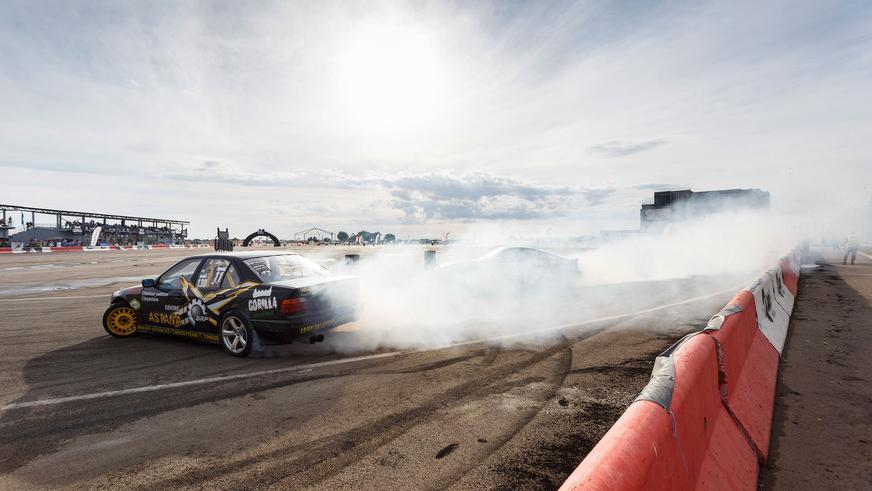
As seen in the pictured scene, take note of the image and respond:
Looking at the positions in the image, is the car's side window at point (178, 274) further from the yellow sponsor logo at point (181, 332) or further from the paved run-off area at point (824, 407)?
the paved run-off area at point (824, 407)

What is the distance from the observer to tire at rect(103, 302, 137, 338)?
20.8ft

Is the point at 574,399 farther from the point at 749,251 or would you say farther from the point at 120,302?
the point at 749,251

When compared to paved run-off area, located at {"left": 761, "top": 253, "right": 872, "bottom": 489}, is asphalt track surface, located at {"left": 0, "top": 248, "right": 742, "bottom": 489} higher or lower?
lower

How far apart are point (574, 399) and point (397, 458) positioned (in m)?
1.76

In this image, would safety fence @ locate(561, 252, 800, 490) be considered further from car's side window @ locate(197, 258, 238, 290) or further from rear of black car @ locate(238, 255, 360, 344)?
car's side window @ locate(197, 258, 238, 290)

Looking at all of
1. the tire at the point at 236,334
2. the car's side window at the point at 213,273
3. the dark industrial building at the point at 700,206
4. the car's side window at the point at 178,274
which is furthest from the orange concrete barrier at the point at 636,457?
the dark industrial building at the point at 700,206

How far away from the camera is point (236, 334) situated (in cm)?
539

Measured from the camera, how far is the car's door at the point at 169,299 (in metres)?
5.85

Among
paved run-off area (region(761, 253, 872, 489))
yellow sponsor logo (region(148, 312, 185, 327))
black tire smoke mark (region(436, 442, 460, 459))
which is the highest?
yellow sponsor logo (region(148, 312, 185, 327))

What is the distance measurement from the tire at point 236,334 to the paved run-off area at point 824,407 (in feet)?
16.9

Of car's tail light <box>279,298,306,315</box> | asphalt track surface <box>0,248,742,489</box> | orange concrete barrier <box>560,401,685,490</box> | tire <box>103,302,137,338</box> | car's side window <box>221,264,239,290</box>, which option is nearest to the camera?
orange concrete barrier <box>560,401,685,490</box>

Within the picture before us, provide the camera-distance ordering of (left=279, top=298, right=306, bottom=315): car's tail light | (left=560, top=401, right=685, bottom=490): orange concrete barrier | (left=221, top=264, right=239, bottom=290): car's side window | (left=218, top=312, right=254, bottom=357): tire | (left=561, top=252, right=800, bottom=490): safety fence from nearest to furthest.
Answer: (left=560, top=401, right=685, bottom=490): orange concrete barrier, (left=561, top=252, right=800, bottom=490): safety fence, (left=279, top=298, right=306, bottom=315): car's tail light, (left=218, top=312, right=254, bottom=357): tire, (left=221, top=264, right=239, bottom=290): car's side window

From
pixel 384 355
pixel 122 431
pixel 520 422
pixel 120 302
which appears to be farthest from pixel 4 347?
pixel 520 422

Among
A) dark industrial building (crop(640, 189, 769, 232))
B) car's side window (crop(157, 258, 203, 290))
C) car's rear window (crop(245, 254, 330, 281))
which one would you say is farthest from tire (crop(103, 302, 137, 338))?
dark industrial building (crop(640, 189, 769, 232))
